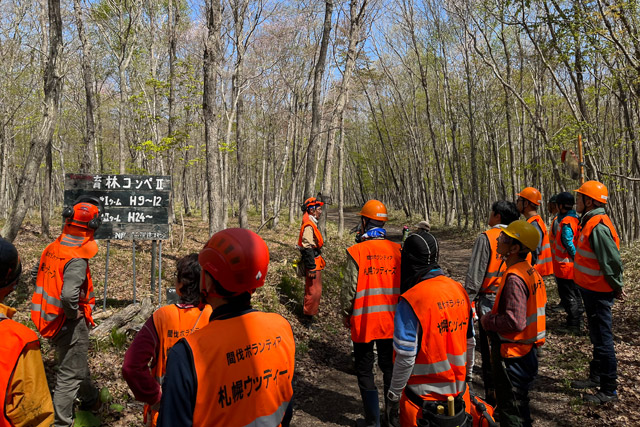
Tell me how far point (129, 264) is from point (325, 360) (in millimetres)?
6668

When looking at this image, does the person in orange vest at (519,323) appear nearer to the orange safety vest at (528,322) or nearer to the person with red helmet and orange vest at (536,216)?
the orange safety vest at (528,322)

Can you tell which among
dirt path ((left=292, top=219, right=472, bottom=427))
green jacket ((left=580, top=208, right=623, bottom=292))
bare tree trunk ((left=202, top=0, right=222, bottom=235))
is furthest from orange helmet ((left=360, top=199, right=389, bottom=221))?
bare tree trunk ((left=202, top=0, right=222, bottom=235))

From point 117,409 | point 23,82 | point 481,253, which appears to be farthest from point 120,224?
point 23,82

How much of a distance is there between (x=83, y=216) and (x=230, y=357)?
3.12 metres

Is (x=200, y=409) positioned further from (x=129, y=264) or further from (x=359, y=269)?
(x=129, y=264)

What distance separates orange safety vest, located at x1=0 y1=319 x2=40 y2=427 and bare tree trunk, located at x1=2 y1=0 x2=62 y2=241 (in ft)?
19.1

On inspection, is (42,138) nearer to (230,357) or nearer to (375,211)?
(375,211)

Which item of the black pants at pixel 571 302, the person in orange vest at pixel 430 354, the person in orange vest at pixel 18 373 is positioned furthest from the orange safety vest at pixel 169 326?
the black pants at pixel 571 302

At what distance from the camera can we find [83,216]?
3.90 metres

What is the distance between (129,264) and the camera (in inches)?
412

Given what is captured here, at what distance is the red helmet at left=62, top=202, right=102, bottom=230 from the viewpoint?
3.86m

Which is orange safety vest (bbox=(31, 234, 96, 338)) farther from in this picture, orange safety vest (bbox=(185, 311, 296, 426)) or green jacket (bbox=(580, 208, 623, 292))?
green jacket (bbox=(580, 208, 623, 292))

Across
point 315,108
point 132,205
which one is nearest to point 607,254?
point 132,205

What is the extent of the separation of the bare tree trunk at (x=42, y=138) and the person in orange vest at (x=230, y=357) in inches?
256
